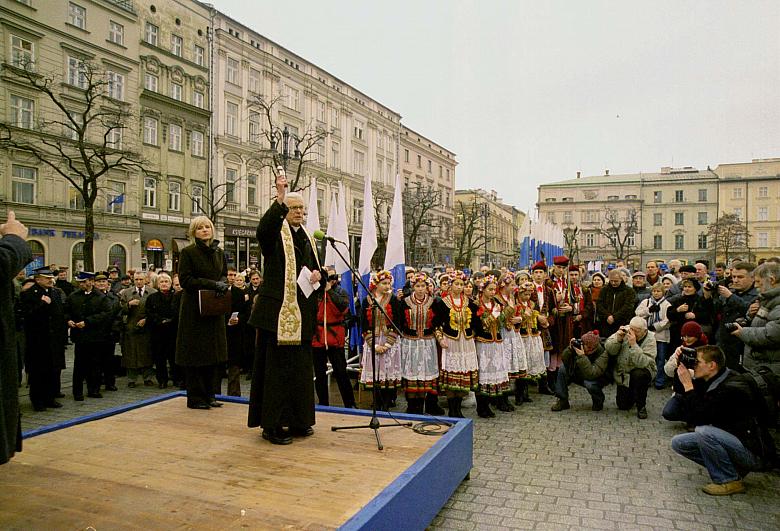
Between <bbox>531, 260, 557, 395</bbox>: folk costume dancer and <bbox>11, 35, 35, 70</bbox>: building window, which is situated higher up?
<bbox>11, 35, 35, 70</bbox>: building window

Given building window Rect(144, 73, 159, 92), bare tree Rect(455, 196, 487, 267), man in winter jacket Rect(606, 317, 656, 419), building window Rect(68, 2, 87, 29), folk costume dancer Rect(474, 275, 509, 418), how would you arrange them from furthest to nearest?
bare tree Rect(455, 196, 487, 267)
building window Rect(144, 73, 159, 92)
building window Rect(68, 2, 87, 29)
man in winter jacket Rect(606, 317, 656, 419)
folk costume dancer Rect(474, 275, 509, 418)

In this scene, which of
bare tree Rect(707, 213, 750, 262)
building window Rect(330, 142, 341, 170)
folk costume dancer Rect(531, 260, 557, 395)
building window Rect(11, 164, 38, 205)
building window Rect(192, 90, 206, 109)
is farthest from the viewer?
bare tree Rect(707, 213, 750, 262)

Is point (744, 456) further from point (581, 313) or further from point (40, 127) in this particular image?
point (40, 127)

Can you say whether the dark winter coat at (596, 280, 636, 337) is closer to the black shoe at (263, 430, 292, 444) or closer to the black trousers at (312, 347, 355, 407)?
the black trousers at (312, 347, 355, 407)

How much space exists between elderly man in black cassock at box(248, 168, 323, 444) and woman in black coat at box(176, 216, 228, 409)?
4.74 ft

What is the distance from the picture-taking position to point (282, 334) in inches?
176

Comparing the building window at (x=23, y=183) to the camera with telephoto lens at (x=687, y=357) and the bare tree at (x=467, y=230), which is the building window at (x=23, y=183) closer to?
the camera with telephoto lens at (x=687, y=357)

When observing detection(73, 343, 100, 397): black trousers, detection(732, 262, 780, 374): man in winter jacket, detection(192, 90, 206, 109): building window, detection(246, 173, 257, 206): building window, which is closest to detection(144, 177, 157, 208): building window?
detection(192, 90, 206, 109): building window

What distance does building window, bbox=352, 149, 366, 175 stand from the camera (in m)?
46.2

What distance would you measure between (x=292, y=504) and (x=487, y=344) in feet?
15.4

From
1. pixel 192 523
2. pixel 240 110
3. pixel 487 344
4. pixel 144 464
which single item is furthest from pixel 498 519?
pixel 240 110

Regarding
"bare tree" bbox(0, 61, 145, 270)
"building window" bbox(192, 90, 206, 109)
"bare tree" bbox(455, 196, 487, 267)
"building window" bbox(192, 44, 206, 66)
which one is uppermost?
"building window" bbox(192, 44, 206, 66)

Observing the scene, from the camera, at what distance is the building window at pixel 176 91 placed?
1208 inches

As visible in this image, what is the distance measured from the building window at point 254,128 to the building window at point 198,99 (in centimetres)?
362
